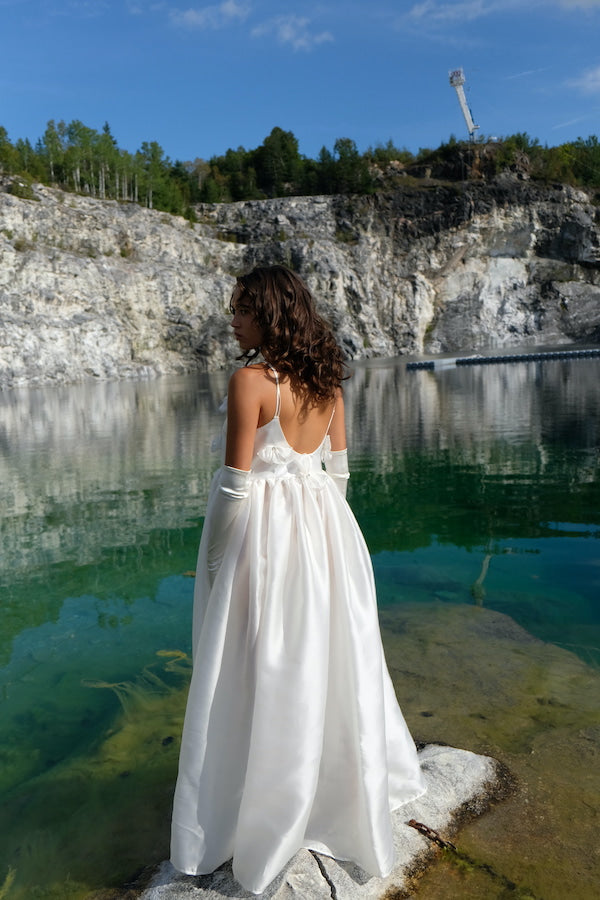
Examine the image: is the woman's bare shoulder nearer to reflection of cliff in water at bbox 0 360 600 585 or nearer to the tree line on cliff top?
reflection of cliff in water at bbox 0 360 600 585

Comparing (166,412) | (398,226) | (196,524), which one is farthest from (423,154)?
(196,524)

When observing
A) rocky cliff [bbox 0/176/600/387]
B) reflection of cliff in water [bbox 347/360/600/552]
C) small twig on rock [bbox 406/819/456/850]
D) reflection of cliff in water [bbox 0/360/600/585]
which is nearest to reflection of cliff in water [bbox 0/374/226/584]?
reflection of cliff in water [bbox 0/360/600/585]

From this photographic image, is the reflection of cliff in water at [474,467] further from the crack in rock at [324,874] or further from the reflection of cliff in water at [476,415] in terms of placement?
the crack in rock at [324,874]

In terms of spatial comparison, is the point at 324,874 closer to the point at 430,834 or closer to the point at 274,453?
the point at 430,834

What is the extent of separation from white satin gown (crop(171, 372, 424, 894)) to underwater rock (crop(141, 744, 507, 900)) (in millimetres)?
67

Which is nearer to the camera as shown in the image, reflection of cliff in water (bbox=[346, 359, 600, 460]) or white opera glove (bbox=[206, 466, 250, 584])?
white opera glove (bbox=[206, 466, 250, 584])

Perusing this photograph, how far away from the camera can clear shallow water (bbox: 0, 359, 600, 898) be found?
→ 12.8 feet

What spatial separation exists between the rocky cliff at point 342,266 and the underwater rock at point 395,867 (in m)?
55.6

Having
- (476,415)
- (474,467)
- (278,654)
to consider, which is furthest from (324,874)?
(476,415)

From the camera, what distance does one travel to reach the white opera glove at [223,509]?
104 inches

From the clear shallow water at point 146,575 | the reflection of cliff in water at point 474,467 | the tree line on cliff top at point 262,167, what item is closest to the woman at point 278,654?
the clear shallow water at point 146,575

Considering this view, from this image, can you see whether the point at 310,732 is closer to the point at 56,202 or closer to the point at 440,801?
the point at 440,801

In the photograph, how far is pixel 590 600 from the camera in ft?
21.2

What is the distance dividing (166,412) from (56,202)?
50.4m
